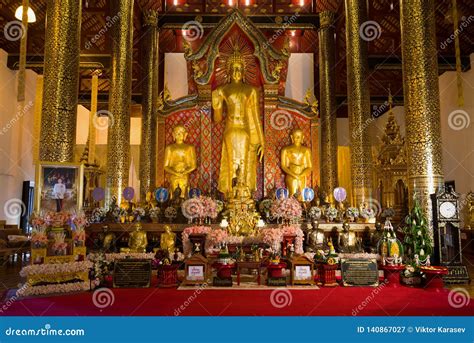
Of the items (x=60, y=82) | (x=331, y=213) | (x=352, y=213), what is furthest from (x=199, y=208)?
(x=60, y=82)

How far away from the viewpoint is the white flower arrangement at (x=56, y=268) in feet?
17.5

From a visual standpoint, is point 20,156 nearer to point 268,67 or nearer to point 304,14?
point 268,67

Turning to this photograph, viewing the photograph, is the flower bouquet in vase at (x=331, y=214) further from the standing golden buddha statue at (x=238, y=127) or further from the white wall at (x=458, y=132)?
the white wall at (x=458, y=132)

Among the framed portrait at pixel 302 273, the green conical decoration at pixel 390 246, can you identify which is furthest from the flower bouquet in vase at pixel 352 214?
the framed portrait at pixel 302 273

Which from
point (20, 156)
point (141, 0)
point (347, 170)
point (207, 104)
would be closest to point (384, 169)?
point (347, 170)

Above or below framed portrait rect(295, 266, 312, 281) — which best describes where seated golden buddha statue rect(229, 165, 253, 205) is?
above

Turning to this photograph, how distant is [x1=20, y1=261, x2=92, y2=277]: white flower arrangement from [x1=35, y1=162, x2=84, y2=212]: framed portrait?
2.45ft

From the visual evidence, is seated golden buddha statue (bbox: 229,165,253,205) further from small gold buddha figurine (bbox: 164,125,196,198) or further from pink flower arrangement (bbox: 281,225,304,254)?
small gold buddha figurine (bbox: 164,125,196,198)

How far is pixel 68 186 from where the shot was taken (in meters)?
5.88

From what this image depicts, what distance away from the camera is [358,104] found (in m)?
10.8

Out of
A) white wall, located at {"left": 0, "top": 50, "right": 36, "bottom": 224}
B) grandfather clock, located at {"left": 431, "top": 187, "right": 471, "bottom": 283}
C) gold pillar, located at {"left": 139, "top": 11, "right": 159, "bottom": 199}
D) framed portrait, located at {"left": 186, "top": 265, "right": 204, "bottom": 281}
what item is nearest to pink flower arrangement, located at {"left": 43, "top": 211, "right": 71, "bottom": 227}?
framed portrait, located at {"left": 186, "top": 265, "right": 204, "bottom": 281}

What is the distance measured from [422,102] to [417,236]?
87.3 inches

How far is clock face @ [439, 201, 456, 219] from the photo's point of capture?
21.2ft

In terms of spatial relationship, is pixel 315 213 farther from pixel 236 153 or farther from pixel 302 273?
pixel 236 153
